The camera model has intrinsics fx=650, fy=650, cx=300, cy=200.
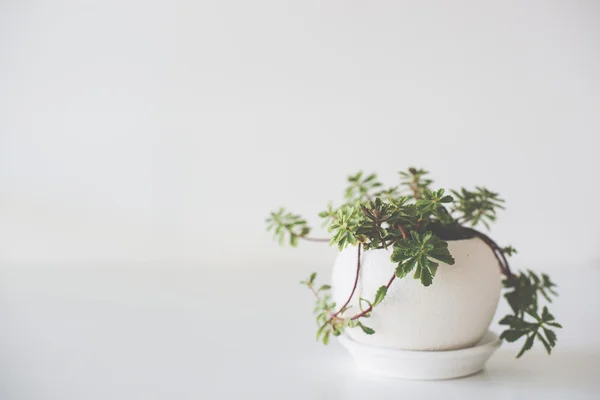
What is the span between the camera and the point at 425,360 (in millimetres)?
950

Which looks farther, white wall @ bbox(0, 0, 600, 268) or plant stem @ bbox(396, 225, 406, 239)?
white wall @ bbox(0, 0, 600, 268)

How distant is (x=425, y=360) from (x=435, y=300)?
98 millimetres

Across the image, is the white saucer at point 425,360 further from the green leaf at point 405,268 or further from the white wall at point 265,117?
the white wall at point 265,117

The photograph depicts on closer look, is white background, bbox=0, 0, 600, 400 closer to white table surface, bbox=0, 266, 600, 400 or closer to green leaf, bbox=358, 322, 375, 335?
white table surface, bbox=0, 266, 600, 400

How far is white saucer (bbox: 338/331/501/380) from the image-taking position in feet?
3.12

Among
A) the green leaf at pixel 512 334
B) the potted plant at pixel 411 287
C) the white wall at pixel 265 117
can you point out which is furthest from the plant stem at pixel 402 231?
the white wall at pixel 265 117

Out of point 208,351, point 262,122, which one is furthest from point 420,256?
point 262,122

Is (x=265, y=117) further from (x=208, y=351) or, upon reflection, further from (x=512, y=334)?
(x=512, y=334)

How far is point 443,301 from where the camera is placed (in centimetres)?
92

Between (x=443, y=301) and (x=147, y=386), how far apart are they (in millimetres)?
475

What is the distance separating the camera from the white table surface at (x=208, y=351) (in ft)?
3.22

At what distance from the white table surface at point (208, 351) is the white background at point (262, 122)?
36cm

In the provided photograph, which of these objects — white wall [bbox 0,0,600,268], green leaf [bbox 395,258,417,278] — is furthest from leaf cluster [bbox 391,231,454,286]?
white wall [bbox 0,0,600,268]

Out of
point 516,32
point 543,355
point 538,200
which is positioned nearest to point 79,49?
point 516,32
